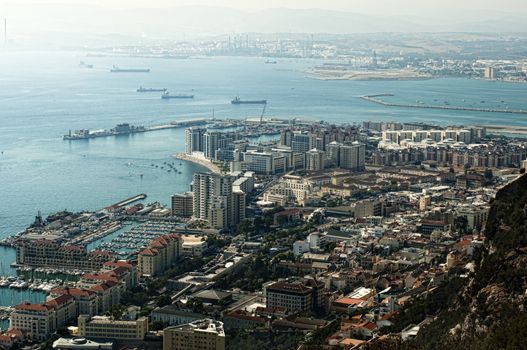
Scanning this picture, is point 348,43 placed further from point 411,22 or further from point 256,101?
point 411,22

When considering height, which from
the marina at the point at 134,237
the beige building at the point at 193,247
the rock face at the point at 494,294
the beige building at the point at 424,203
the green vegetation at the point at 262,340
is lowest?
the marina at the point at 134,237

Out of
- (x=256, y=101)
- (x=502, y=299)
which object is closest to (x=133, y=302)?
(x=502, y=299)

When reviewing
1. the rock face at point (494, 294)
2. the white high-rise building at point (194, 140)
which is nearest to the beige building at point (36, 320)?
the rock face at point (494, 294)

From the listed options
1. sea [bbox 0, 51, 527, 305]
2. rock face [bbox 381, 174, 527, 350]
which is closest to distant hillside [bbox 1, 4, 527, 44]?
sea [bbox 0, 51, 527, 305]

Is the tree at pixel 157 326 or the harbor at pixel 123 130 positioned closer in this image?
the tree at pixel 157 326

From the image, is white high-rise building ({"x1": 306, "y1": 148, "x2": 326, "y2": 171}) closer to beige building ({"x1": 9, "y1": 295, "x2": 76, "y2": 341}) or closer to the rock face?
beige building ({"x1": 9, "y1": 295, "x2": 76, "y2": 341})

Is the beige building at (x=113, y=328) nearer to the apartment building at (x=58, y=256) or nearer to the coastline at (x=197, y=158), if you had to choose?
the apartment building at (x=58, y=256)
